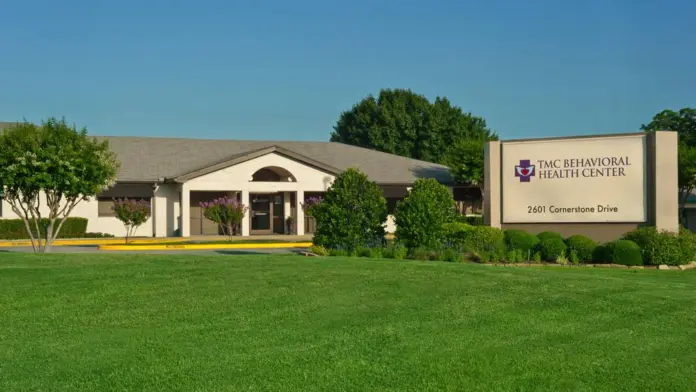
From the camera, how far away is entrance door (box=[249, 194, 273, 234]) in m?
40.7

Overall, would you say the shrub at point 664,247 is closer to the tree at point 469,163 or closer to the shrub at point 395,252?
the shrub at point 395,252

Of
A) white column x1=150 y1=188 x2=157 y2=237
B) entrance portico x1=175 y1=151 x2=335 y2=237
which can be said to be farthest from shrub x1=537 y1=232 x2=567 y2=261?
white column x1=150 y1=188 x2=157 y2=237

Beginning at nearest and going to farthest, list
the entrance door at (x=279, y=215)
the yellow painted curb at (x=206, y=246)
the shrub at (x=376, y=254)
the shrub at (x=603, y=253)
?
the shrub at (x=376, y=254) → the shrub at (x=603, y=253) → the yellow painted curb at (x=206, y=246) → the entrance door at (x=279, y=215)

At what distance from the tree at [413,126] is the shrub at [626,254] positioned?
1821 inches

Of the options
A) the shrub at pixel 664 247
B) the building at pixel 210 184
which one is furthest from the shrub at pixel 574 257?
the building at pixel 210 184

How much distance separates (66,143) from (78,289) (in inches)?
462

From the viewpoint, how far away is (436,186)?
72.6ft

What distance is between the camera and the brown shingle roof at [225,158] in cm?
3916

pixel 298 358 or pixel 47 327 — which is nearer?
pixel 298 358

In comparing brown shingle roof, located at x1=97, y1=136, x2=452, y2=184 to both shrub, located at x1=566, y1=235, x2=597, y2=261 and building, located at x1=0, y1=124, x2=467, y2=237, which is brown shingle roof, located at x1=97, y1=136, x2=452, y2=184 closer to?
building, located at x1=0, y1=124, x2=467, y2=237

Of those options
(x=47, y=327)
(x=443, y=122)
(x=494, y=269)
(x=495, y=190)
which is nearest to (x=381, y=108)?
(x=443, y=122)

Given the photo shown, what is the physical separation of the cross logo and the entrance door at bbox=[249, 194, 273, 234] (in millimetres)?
19329

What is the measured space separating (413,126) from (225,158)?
34.2 metres

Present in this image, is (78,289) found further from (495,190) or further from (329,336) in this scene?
(495,190)
